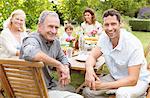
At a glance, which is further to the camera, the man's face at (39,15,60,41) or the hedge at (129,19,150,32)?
the hedge at (129,19,150,32)

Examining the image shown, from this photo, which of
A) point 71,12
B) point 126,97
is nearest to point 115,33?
point 126,97

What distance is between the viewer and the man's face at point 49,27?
2830mm

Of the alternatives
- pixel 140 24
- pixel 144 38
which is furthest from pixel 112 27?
pixel 140 24

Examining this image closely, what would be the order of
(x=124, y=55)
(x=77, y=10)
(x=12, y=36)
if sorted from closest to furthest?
(x=124, y=55), (x=12, y=36), (x=77, y=10)

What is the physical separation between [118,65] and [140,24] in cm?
1130

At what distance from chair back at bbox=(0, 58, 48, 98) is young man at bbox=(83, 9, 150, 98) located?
72 cm

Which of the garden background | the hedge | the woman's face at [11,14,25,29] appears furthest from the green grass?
the woman's face at [11,14,25,29]

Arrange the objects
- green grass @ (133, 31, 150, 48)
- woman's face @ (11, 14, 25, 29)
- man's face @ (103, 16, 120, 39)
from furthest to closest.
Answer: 1. green grass @ (133, 31, 150, 48)
2. woman's face @ (11, 14, 25, 29)
3. man's face @ (103, 16, 120, 39)

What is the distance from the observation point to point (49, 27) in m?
2.83

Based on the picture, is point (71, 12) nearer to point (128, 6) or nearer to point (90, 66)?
point (128, 6)

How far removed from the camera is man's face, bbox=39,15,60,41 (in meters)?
2.83

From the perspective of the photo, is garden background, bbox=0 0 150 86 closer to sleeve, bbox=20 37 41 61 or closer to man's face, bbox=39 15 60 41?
man's face, bbox=39 15 60 41

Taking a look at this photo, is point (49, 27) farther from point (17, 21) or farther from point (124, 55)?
point (17, 21)

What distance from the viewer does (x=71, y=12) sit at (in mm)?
11602
